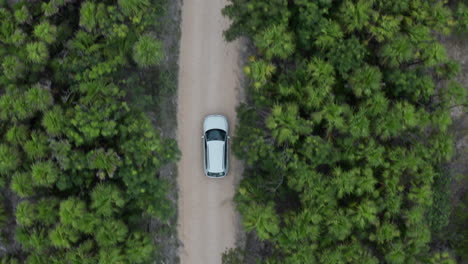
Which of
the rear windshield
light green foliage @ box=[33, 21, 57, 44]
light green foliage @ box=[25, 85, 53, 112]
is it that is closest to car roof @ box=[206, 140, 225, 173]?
the rear windshield

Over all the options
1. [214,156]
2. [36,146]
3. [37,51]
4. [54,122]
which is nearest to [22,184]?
[36,146]

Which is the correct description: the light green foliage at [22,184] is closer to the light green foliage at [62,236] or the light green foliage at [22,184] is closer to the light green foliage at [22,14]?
the light green foliage at [62,236]

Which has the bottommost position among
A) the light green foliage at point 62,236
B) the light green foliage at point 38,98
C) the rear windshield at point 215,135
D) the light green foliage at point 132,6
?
the light green foliage at point 62,236

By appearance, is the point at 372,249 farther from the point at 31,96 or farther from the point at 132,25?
the point at 31,96

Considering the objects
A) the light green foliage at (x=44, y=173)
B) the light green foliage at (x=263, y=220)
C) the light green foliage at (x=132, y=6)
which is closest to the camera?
the light green foliage at (x=44, y=173)

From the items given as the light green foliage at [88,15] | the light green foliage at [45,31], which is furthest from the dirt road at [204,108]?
the light green foliage at [45,31]
